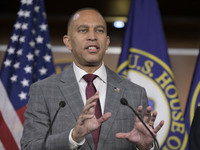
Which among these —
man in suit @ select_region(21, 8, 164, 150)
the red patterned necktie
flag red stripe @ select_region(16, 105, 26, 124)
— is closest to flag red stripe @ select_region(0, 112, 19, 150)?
flag red stripe @ select_region(16, 105, 26, 124)

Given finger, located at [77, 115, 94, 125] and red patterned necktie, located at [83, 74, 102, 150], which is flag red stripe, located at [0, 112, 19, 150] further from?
finger, located at [77, 115, 94, 125]

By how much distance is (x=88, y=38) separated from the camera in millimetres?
1835

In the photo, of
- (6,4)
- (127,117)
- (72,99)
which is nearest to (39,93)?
(72,99)

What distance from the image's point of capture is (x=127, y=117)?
1758 mm

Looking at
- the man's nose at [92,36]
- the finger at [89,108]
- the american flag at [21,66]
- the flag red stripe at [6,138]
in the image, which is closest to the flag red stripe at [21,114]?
the american flag at [21,66]

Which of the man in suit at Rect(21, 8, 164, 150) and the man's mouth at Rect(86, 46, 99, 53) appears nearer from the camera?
the man in suit at Rect(21, 8, 164, 150)

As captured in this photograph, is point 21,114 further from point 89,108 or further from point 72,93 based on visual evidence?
point 89,108

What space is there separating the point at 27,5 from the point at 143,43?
1215 millimetres

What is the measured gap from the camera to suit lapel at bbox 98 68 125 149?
5.52 ft

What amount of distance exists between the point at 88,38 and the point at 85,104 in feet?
1.40

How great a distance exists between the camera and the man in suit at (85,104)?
1.51m

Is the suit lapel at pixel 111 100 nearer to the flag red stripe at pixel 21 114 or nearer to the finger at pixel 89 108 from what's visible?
the finger at pixel 89 108

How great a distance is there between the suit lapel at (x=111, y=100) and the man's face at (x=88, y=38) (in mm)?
131

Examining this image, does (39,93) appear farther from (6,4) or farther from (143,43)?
(6,4)
